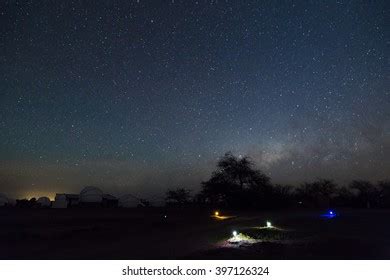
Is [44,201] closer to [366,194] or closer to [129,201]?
[129,201]

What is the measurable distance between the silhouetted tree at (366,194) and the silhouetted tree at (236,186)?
746 inches

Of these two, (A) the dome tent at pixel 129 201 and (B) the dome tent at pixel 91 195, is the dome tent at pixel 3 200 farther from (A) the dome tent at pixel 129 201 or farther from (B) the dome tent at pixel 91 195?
(A) the dome tent at pixel 129 201

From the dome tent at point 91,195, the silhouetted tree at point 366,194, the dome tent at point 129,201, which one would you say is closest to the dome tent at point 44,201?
the dome tent at point 91,195

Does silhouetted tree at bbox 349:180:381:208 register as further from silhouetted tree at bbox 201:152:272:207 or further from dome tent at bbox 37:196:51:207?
dome tent at bbox 37:196:51:207

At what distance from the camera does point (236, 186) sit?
6066 cm

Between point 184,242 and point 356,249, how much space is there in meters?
7.05

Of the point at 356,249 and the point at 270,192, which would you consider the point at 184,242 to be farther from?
the point at 270,192

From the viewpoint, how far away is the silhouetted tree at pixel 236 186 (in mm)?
58188

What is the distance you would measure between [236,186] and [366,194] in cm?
3054

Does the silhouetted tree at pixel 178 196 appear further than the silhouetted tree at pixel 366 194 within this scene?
Yes

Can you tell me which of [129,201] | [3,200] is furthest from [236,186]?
[3,200]

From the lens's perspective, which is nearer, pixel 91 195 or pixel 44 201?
pixel 44 201

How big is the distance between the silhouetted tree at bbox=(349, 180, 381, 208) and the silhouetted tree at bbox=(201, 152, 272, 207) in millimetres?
18949
